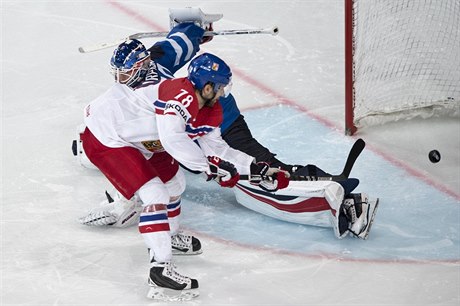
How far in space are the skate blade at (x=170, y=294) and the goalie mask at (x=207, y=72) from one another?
656 millimetres

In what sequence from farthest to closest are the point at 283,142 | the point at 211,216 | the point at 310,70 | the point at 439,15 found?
1. the point at 310,70
2. the point at 439,15
3. the point at 283,142
4. the point at 211,216

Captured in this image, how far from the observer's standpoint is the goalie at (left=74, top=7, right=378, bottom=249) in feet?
13.3

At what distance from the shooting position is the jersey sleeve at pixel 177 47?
4.38m

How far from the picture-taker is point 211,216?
4.27m

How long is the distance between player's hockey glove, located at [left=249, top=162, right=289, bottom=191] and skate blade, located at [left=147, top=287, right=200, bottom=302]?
0.42m

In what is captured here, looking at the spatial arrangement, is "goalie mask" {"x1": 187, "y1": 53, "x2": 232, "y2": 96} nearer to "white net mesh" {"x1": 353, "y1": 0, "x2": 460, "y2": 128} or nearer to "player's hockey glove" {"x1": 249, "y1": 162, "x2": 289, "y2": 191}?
"player's hockey glove" {"x1": 249, "y1": 162, "x2": 289, "y2": 191}

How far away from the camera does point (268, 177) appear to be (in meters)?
3.78

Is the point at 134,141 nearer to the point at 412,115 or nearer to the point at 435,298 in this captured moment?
the point at 435,298

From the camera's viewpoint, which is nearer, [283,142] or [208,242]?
[208,242]

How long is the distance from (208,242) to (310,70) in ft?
5.83

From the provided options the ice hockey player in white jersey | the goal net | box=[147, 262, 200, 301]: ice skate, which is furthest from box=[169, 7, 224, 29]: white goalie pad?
box=[147, 262, 200, 301]: ice skate

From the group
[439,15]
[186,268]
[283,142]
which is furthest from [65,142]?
[439,15]

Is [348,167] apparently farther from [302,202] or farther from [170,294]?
[170,294]

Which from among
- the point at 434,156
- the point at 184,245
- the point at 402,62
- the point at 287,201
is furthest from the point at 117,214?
the point at 402,62
